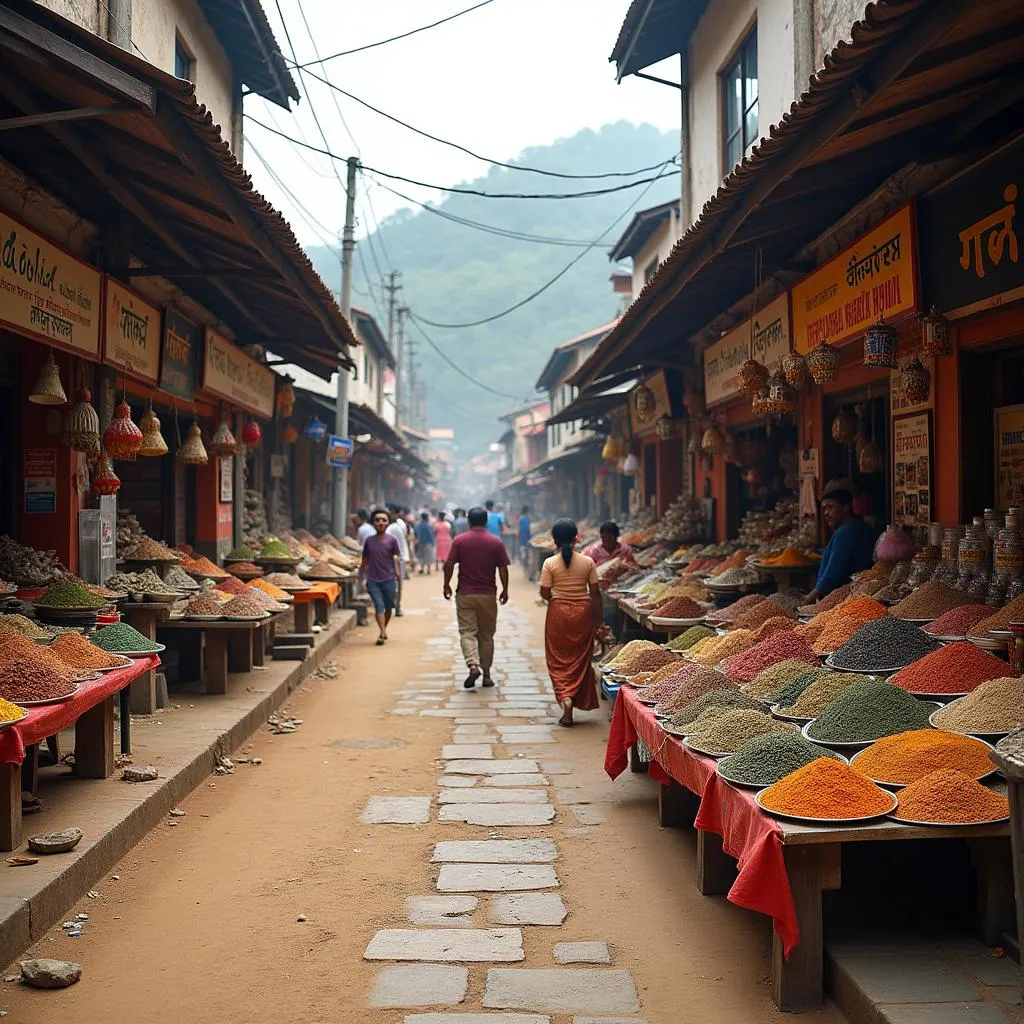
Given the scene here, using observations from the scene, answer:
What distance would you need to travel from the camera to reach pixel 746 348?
10195 millimetres

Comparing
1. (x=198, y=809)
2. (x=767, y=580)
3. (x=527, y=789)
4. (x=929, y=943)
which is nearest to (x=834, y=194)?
(x=767, y=580)

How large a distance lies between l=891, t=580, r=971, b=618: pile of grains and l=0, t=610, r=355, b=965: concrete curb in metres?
4.43

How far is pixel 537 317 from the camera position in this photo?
327 feet

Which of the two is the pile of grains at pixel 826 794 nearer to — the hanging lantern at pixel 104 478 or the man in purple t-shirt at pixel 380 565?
the hanging lantern at pixel 104 478

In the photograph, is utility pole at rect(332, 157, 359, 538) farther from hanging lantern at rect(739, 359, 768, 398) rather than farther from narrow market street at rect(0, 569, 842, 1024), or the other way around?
narrow market street at rect(0, 569, 842, 1024)

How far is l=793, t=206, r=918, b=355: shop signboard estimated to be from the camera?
20.5 ft

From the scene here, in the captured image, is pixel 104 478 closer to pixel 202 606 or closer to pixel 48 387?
pixel 48 387

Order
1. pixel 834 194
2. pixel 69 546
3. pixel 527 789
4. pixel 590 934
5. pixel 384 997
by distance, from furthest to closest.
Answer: pixel 69 546 → pixel 834 194 → pixel 527 789 → pixel 590 934 → pixel 384 997

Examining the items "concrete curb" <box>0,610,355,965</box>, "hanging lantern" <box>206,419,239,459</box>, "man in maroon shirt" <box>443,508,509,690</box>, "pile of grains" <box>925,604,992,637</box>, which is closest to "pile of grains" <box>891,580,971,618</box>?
"pile of grains" <box>925,604,992,637</box>

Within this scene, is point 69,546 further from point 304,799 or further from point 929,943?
point 929,943

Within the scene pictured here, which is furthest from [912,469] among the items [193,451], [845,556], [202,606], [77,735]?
[193,451]

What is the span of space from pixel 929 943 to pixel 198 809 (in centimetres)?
431

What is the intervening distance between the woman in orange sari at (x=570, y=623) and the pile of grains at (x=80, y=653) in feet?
13.2

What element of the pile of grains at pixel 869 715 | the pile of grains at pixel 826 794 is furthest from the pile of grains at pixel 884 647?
the pile of grains at pixel 826 794
